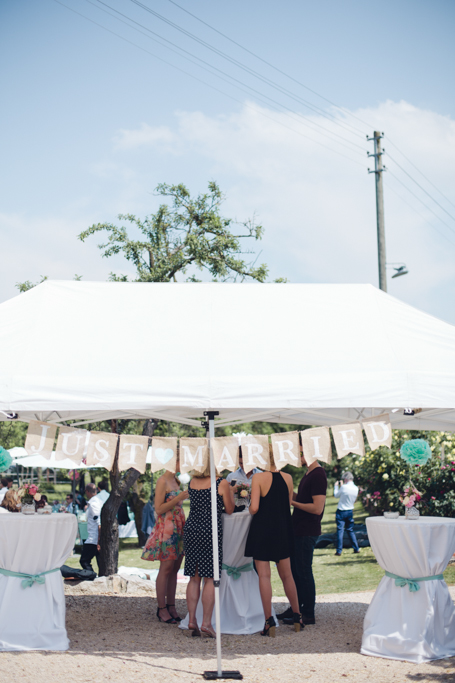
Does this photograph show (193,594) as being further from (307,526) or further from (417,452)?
(417,452)

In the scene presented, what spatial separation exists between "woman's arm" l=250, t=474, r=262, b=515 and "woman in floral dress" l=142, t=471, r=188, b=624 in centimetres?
74

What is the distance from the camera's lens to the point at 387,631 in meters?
5.00

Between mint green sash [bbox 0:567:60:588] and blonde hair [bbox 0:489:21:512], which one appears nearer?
mint green sash [bbox 0:567:60:588]

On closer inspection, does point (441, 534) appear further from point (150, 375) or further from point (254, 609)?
point (150, 375)

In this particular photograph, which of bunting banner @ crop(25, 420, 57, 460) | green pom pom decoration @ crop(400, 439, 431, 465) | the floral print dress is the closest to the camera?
bunting banner @ crop(25, 420, 57, 460)

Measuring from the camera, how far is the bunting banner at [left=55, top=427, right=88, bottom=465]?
480 centimetres

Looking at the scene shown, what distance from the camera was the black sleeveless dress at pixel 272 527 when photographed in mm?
5555

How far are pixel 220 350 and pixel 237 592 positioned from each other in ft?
8.31

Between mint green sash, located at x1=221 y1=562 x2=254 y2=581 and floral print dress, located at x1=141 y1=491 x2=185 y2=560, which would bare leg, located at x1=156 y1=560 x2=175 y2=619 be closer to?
floral print dress, located at x1=141 y1=491 x2=185 y2=560

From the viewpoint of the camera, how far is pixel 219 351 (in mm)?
4875

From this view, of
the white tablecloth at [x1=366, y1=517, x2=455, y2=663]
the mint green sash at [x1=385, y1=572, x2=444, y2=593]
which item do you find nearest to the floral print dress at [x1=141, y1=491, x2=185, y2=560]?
the white tablecloth at [x1=366, y1=517, x2=455, y2=663]

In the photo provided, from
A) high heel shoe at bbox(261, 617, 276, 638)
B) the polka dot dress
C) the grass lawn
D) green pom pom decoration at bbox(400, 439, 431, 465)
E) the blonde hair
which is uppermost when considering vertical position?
green pom pom decoration at bbox(400, 439, 431, 465)

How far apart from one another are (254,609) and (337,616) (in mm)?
1153

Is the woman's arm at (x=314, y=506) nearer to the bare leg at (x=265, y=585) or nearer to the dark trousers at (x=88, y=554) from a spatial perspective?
the bare leg at (x=265, y=585)
